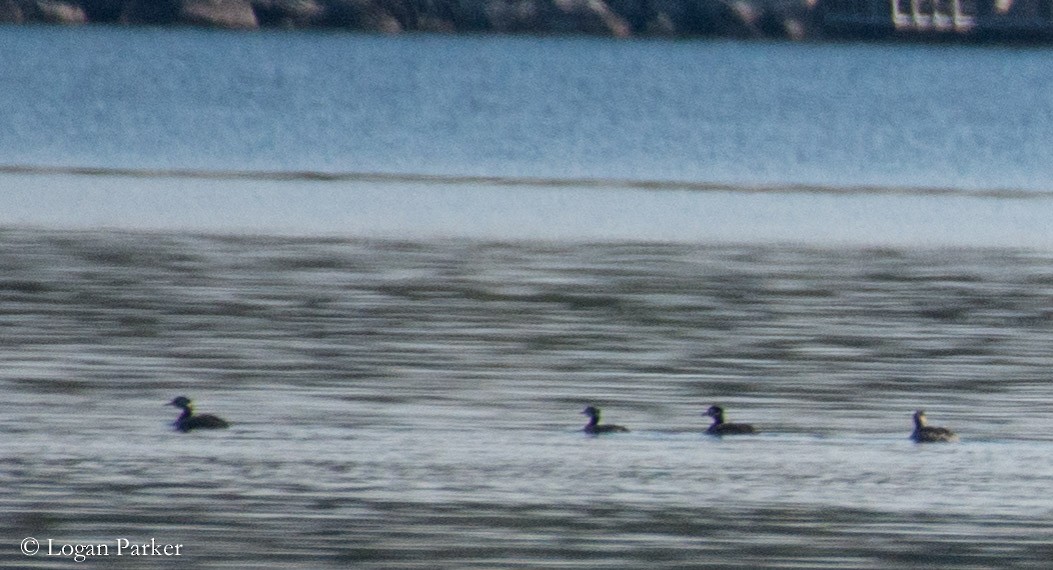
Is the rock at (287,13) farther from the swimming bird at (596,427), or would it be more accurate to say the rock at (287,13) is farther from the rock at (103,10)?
the swimming bird at (596,427)

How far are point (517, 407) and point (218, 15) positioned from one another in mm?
98181

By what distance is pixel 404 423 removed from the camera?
10086 millimetres

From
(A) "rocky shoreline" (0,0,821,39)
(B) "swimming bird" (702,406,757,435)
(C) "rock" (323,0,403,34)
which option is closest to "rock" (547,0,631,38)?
(A) "rocky shoreline" (0,0,821,39)

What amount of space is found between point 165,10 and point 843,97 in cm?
4803

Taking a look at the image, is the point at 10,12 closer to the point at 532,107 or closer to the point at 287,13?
the point at 287,13

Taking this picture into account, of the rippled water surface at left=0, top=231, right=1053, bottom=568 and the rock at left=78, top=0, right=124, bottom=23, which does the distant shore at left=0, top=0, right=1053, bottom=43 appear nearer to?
the rock at left=78, top=0, right=124, bottom=23

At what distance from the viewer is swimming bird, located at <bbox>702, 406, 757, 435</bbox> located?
9.80m

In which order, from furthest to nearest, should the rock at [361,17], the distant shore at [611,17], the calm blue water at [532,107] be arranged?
the rock at [361,17] → the distant shore at [611,17] → the calm blue water at [532,107]

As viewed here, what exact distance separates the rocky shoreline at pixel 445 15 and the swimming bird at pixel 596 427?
96.1 meters

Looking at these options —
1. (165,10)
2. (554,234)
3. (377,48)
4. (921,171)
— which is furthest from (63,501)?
(165,10)

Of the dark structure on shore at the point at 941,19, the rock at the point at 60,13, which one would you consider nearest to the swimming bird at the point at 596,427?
the dark structure on shore at the point at 941,19

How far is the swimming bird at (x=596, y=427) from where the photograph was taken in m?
9.79

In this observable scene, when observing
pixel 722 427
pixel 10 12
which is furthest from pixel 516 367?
pixel 10 12

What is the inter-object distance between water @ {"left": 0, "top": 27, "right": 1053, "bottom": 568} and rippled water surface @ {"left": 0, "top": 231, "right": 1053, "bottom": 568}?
1.1 inches
